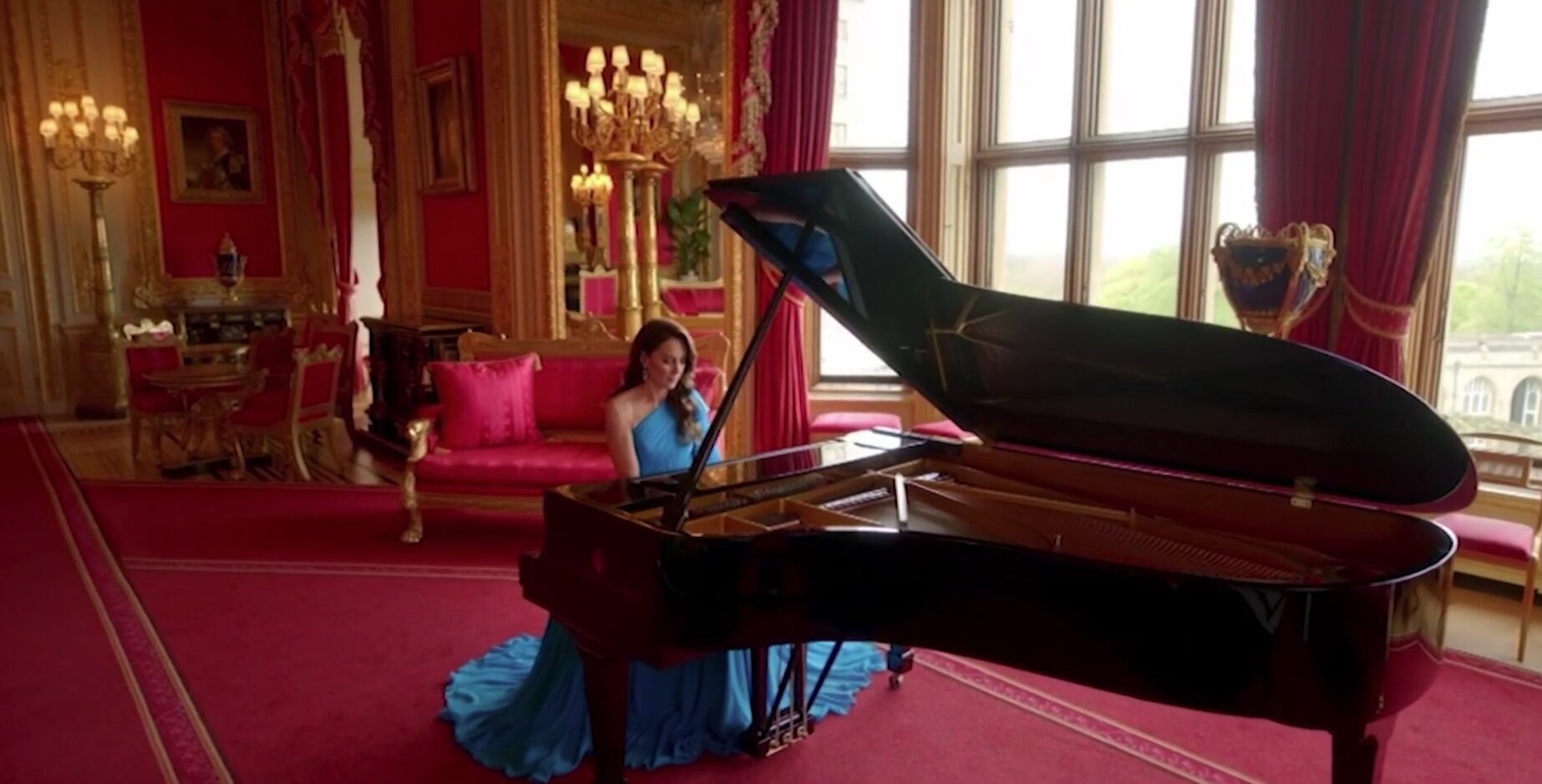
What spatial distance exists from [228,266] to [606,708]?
8071 mm

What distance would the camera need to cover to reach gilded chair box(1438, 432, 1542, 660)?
351 cm

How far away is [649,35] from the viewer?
21.5 feet

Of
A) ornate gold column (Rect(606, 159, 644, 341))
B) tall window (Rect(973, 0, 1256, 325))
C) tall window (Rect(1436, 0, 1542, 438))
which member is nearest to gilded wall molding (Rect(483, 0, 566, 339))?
ornate gold column (Rect(606, 159, 644, 341))

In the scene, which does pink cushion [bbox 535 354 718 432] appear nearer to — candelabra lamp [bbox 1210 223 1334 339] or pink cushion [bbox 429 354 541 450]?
pink cushion [bbox 429 354 541 450]

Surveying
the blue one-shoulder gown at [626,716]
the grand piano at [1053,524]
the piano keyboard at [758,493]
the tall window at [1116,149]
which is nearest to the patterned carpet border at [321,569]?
the blue one-shoulder gown at [626,716]

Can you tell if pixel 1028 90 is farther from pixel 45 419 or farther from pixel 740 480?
pixel 45 419

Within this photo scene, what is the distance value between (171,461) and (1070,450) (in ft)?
20.6

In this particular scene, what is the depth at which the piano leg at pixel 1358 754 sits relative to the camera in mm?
1751

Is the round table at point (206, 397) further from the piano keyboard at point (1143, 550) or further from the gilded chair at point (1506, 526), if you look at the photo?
the gilded chair at point (1506, 526)

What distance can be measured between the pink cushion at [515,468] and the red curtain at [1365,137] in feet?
11.0

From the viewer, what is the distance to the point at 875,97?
6016 millimetres

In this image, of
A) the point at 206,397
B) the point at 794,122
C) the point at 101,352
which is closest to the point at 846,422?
the point at 794,122

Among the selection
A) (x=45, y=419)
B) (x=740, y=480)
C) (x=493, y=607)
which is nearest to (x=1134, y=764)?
(x=740, y=480)

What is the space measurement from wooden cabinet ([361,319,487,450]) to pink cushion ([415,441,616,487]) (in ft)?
4.84
